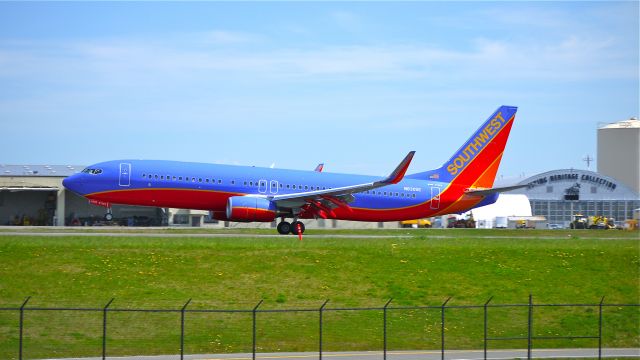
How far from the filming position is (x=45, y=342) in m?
28.1

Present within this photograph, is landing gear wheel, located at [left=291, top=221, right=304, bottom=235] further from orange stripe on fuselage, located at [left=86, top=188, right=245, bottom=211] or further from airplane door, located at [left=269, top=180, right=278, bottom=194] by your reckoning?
orange stripe on fuselage, located at [left=86, top=188, right=245, bottom=211]

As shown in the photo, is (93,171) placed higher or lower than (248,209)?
higher

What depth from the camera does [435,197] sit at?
193 feet

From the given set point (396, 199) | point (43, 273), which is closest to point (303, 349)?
point (43, 273)

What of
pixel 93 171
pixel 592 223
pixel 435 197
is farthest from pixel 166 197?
pixel 592 223

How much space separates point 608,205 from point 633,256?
6539 centimetres

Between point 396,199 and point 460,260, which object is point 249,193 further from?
point 460,260

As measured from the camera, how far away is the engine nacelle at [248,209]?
5100 cm

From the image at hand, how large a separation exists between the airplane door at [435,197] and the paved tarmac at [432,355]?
27368 mm

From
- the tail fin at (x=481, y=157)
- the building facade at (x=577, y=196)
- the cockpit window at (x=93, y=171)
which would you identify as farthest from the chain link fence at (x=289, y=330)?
the building facade at (x=577, y=196)

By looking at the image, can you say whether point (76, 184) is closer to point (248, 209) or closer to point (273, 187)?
point (248, 209)

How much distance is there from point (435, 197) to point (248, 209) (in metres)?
13.1

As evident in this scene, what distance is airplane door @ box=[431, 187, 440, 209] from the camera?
193ft

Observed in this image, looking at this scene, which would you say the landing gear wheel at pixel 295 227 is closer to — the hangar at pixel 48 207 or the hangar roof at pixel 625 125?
the hangar at pixel 48 207
